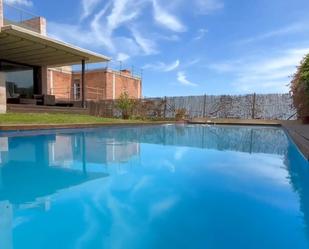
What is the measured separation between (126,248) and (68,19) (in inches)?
652

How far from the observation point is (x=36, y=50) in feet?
43.4

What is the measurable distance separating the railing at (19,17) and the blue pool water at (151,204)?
13.2 metres

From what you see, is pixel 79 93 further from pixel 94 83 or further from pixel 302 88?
pixel 302 88

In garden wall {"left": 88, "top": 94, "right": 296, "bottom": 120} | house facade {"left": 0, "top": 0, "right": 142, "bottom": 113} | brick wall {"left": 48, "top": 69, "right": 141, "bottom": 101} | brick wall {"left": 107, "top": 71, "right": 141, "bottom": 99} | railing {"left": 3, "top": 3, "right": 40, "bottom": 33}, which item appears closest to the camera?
house facade {"left": 0, "top": 0, "right": 142, "bottom": 113}

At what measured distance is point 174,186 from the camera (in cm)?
307

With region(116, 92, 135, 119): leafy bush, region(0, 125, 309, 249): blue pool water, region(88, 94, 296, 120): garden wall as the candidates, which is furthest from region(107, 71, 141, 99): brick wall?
region(0, 125, 309, 249): blue pool water

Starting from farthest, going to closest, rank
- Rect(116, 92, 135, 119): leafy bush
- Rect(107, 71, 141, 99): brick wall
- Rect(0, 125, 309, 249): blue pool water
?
1. Rect(107, 71, 141, 99): brick wall
2. Rect(116, 92, 135, 119): leafy bush
3. Rect(0, 125, 309, 249): blue pool water

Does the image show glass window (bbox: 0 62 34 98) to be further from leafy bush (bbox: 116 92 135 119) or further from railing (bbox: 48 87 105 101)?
leafy bush (bbox: 116 92 135 119)

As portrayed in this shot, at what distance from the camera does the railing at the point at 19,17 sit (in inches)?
577

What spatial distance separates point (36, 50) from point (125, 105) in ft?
21.8

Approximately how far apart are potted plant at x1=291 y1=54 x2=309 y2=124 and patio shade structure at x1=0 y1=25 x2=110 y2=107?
9.87 metres

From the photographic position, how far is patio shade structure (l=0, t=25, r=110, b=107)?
1099 centimetres

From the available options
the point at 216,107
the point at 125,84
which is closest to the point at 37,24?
the point at 125,84

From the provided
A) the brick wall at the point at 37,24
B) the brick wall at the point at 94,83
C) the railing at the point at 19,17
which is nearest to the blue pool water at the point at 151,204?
the railing at the point at 19,17
